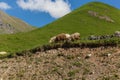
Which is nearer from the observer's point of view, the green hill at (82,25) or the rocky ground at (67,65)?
the rocky ground at (67,65)

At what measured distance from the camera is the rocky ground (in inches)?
936

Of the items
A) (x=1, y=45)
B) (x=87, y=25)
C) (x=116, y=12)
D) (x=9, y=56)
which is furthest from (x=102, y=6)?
(x=9, y=56)

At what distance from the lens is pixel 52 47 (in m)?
29.6

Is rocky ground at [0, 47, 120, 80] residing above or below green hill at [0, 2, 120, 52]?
below

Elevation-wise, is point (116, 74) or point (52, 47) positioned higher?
point (52, 47)

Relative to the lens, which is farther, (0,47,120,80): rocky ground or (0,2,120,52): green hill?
(0,2,120,52): green hill

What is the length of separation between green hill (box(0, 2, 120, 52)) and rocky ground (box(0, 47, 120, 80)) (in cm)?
3063

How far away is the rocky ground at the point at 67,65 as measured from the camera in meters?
23.8

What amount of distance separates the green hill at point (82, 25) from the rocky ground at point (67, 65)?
30630 millimetres

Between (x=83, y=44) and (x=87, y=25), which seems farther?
(x=87, y=25)

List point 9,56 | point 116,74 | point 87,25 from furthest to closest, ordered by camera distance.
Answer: point 87,25, point 9,56, point 116,74

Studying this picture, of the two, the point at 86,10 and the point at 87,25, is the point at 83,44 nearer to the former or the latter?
the point at 87,25

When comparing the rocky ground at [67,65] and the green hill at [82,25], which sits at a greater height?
the green hill at [82,25]

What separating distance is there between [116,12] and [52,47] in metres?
72.8
